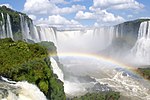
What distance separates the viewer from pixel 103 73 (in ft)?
170

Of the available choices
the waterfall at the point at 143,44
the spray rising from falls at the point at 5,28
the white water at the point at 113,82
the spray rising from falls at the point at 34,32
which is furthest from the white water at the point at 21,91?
the waterfall at the point at 143,44

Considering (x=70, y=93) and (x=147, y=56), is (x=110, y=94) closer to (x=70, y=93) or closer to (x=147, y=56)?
(x=70, y=93)

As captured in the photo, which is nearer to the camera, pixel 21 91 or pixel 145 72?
pixel 21 91

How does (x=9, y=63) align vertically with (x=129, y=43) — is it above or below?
above

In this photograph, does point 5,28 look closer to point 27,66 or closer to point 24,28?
point 24,28

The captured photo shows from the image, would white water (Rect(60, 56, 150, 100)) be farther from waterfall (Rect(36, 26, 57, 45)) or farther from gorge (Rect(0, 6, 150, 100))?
waterfall (Rect(36, 26, 57, 45))

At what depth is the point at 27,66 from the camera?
22.6 m

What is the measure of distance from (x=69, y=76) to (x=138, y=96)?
11.1 meters

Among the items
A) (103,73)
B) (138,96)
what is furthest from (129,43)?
(138,96)

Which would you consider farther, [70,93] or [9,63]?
[70,93]

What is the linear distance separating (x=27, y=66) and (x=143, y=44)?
48.9 m

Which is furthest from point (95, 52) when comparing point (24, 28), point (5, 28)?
point (5, 28)

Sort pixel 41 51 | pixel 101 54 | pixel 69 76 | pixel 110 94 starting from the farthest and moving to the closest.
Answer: pixel 101 54 < pixel 69 76 < pixel 110 94 < pixel 41 51

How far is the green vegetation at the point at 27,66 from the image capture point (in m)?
21.8
